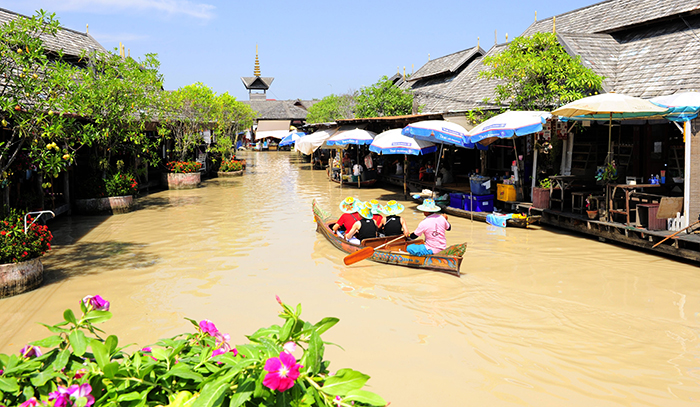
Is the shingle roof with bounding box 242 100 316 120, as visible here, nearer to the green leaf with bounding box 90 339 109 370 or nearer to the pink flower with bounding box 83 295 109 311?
the pink flower with bounding box 83 295 109 311

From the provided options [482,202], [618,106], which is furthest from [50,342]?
[482,202]

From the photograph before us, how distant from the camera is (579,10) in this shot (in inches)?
862

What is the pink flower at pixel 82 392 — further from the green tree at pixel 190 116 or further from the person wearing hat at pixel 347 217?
the green tree at pixel 190 116

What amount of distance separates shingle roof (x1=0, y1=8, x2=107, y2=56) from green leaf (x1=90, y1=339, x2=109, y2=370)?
19.9 meters

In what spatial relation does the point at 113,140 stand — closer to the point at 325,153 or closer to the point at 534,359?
the point at 534,359

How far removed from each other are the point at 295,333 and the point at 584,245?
11267 millimetres

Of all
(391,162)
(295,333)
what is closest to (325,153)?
(391,162)

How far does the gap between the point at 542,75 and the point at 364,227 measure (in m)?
7.70

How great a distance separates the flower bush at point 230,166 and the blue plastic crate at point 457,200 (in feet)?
61.1

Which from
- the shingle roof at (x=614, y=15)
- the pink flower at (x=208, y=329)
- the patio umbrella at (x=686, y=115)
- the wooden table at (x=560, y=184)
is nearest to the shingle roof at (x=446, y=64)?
the shingle roof at (x=614, y=15)

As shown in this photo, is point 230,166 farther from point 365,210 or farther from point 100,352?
point 100,352

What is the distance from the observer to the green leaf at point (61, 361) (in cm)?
212

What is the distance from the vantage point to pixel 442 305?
8.20 m

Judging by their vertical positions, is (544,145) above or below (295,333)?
above
